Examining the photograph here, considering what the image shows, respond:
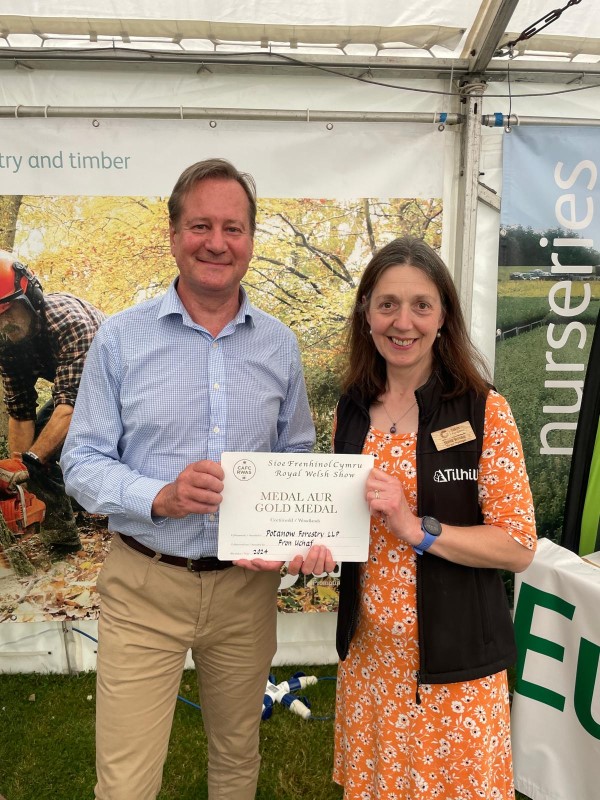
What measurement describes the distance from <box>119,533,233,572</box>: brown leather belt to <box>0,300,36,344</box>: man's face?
1.82 metres

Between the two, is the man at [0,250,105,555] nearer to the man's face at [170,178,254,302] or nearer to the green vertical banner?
the man's face at [170,178,254,302]

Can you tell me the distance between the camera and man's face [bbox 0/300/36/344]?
3.12 metres

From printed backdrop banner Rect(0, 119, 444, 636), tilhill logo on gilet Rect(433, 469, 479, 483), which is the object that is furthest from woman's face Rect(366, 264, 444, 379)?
printed backdrop banner Rect(0, 119, 444, 636)

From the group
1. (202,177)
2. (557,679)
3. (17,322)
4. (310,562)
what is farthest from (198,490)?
(17,322)

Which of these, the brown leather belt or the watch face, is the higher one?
the watch face

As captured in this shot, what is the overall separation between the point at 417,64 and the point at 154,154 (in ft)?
4.82

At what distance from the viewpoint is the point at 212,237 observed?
1.80 metres

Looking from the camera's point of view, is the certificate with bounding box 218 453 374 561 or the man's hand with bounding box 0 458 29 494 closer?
the certificate with bounding box 218 453 374 561

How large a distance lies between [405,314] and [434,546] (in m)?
0.65

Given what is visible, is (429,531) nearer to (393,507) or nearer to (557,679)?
(393,507)

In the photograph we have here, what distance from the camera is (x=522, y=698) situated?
7.95ft

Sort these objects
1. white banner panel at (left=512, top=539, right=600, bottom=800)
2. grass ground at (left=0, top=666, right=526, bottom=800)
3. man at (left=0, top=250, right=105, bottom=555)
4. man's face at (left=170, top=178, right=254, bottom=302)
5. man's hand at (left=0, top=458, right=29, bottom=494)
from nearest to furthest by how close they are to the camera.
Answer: man's face at (left=170, top=178, right=254, bottom=302) → white banner panel at (left=512, top=539, right=600, bottom=800) → grass ground at (left=0, top=666, right=526, bottom=800) → man at (left=0, top=250, right=105, bottom=555) → man's hand at (left=0, top=458, right=29, bottom=494)

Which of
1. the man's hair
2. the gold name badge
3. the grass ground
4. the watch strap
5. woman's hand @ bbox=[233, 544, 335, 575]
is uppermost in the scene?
the man's hair

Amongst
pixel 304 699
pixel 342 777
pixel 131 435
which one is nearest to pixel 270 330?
pixel 131 435
